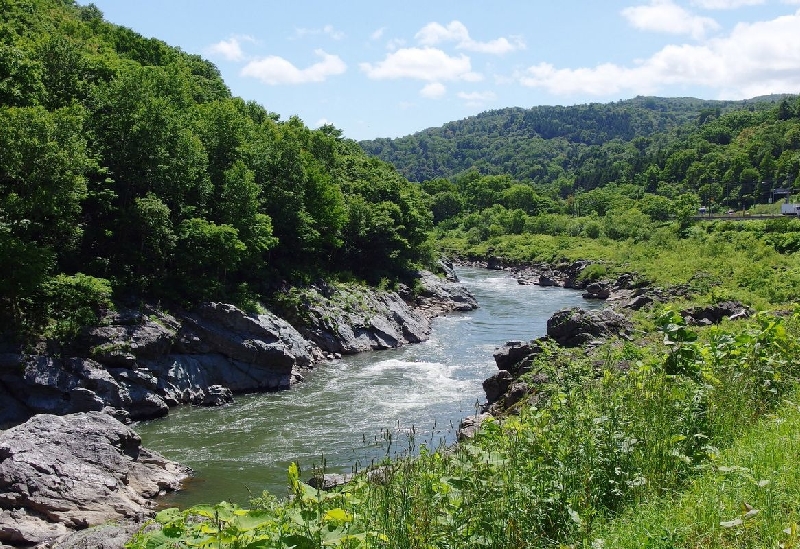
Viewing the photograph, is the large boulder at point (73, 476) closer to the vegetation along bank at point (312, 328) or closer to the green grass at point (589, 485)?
the vegetation along bank at point (312, 328)

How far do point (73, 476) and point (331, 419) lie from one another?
439 inches

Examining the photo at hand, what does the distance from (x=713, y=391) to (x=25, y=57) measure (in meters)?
35.0

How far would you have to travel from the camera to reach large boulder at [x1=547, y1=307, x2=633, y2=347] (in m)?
32.9

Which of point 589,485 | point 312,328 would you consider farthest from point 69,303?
point 589,485

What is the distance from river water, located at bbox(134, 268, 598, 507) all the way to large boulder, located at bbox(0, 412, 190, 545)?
1.18 m

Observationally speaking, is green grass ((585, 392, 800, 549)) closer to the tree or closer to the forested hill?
the forested hill

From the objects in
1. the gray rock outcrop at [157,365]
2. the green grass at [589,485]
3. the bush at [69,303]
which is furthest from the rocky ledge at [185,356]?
the green grass at [589,485]

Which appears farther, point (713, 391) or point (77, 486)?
point (77, 486)

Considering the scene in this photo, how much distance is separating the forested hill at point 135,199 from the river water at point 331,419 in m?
7.26

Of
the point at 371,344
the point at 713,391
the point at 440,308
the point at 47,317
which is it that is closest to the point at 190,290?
the point at 47,317

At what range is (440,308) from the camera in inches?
2254

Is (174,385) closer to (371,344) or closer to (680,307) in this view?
(371,344)

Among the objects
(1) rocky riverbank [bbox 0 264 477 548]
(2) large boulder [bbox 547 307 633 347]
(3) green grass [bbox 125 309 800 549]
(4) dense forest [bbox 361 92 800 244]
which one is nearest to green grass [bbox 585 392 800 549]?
(3) green grass [bbox 125 309 800 549]

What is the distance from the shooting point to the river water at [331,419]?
22.0 metres
